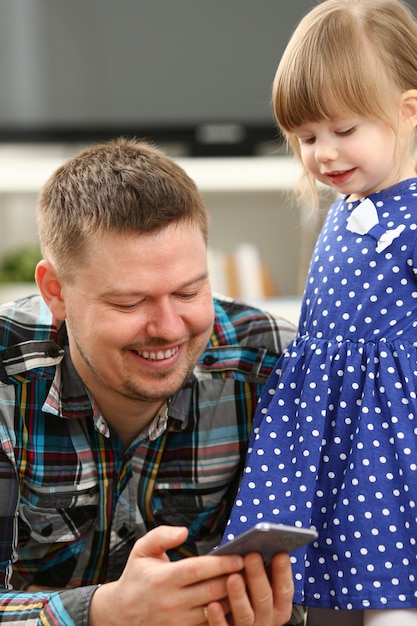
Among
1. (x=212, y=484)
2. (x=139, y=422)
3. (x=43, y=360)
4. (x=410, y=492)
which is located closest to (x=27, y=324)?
(x=43, y=360)

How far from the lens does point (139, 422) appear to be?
146cm

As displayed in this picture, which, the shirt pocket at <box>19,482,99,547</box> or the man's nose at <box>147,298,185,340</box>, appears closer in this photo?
the man's nose at <box>147,298,185,340</box>

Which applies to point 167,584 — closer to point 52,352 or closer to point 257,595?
point 257,595

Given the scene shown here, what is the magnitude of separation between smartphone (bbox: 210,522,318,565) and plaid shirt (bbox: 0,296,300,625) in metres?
0.38

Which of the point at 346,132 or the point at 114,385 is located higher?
the point at 346,132

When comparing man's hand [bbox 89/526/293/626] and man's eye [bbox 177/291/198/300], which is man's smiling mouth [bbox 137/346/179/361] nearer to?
man's eye [bbox 177/291/198/300]

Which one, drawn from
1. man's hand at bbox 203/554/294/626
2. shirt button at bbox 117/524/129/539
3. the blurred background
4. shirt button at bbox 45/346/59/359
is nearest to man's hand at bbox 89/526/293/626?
man's hand at bbox 203/554/294/626

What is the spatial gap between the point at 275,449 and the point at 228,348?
0.76 ft

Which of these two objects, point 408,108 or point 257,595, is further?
point 408,108

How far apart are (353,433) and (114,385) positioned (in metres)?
0.34

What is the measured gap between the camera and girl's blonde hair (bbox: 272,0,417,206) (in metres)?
1.28

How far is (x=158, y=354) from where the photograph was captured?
1313mm

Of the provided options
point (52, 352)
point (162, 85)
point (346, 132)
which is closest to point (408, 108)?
point (346, 132)

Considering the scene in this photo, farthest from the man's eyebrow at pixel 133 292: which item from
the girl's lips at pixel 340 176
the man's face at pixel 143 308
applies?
the girl's lips at pixel 340 176
